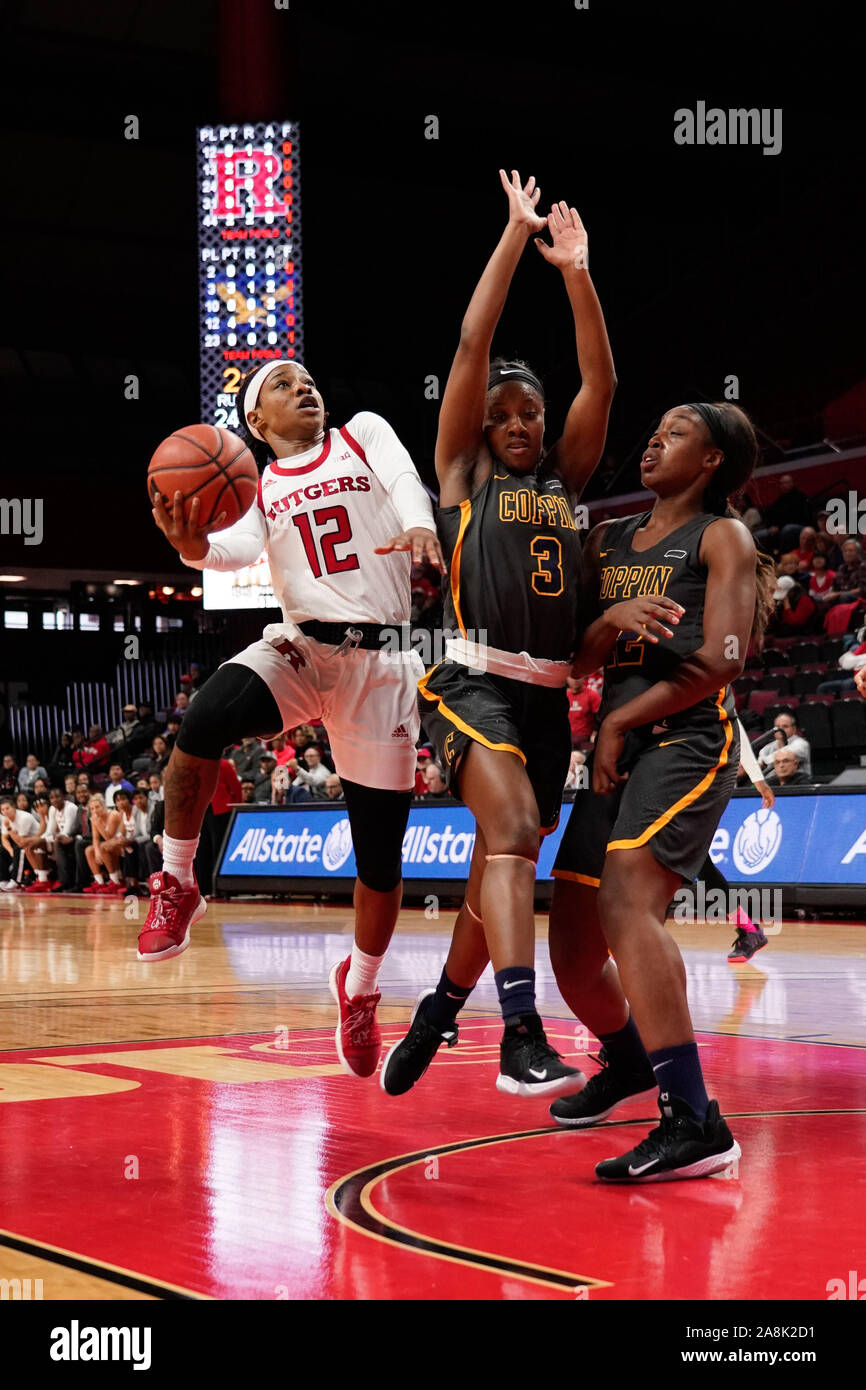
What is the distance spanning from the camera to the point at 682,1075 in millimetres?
3674

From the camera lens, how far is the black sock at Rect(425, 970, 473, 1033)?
4.31 meters

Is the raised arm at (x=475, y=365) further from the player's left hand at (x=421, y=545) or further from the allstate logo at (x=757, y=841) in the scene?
the allstate logo at (x=757, y=841)

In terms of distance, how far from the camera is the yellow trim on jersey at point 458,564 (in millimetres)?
4281

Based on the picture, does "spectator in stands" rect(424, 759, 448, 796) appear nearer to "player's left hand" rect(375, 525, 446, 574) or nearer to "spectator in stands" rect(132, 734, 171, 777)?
"spectator in stands" rect(132, 734, 171, 777)

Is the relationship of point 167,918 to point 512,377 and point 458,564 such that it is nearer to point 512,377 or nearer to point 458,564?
point 458,564

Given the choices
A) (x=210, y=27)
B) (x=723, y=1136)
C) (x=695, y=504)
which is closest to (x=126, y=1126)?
Result: (x=723, y=1136)

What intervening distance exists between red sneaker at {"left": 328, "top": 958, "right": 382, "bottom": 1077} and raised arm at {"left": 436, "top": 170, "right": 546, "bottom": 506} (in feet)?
5.87

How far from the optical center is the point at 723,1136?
145 inches

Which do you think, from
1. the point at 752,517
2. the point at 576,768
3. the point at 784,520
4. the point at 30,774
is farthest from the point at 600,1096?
the point at 30,774

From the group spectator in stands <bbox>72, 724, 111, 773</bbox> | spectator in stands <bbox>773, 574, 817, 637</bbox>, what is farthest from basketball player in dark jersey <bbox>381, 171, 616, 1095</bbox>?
spectator in stands <bbox>72, 724, 111, 773</bbox>

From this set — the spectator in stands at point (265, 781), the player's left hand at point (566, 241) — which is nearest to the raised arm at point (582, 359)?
the player's left hand at point (566, 241)

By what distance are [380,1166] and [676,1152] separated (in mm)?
746

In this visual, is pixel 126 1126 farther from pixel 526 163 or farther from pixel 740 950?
pixel 526 163
